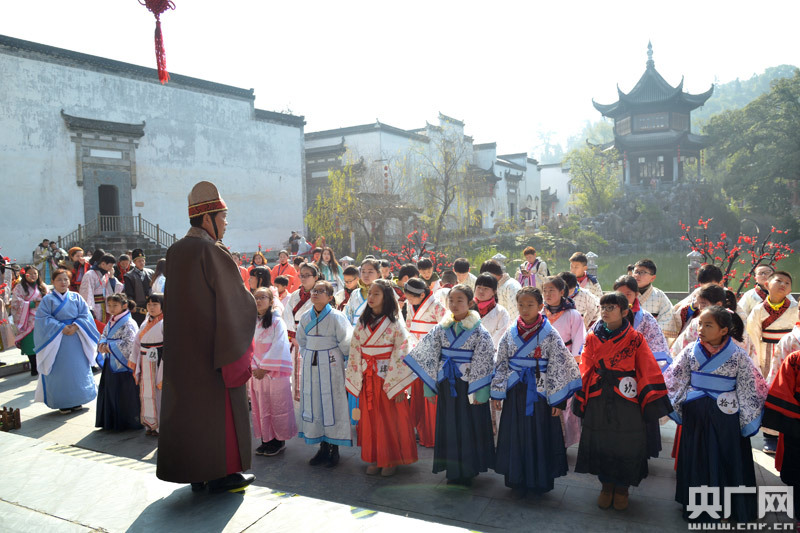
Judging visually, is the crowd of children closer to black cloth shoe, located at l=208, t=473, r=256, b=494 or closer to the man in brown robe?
the man in brown robe

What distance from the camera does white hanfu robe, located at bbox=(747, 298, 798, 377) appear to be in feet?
16.6

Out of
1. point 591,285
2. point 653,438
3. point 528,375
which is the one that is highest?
point 591,285

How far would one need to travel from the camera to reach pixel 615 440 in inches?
145

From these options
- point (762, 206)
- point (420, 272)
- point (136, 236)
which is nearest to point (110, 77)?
point (136, 236)

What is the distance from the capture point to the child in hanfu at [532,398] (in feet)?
12.7

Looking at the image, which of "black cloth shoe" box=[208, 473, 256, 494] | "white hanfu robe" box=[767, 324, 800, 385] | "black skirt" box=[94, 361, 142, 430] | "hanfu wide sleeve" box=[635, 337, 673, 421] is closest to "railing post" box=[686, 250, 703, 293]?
"white hanfu robe" box=[767, 324, 800, 385]

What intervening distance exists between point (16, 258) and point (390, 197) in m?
13.6

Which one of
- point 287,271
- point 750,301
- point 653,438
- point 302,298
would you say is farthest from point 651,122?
point 653,438

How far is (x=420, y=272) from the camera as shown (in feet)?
24.5

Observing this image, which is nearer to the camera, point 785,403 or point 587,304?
point 785,403

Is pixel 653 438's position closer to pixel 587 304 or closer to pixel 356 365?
pixel 587 304

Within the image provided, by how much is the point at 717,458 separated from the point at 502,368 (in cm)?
146

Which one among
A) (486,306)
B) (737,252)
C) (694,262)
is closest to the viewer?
→ (486,306)

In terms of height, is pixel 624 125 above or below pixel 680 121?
above
